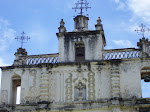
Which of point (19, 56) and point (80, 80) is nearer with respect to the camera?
point (80, 80)

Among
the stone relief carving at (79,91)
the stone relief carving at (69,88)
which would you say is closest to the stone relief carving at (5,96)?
the stone relief carving at (69,88)

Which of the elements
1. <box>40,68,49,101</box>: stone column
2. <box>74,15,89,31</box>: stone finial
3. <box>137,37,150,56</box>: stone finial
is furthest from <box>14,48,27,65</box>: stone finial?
<box>137,37,150,56</box>: stone finial

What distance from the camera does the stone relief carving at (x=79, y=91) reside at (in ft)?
70.0

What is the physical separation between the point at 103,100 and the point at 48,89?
3.26 m

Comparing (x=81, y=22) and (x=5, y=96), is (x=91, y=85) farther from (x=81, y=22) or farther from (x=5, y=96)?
(x=5, y=96)

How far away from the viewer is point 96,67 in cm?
2164

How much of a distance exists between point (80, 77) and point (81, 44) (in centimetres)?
221

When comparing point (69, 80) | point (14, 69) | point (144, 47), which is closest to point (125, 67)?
point (144, 47)

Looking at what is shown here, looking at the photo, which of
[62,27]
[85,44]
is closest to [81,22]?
[62,27]

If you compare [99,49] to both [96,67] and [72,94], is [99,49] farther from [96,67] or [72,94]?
[72,94]

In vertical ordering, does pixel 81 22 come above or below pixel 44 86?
above

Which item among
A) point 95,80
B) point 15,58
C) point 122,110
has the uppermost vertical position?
point 15,58

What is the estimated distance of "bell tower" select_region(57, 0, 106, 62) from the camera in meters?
22.2

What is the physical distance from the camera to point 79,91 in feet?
70.4
